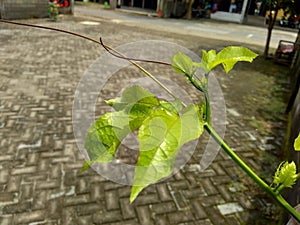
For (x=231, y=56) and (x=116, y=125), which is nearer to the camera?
(x=116, y=125)

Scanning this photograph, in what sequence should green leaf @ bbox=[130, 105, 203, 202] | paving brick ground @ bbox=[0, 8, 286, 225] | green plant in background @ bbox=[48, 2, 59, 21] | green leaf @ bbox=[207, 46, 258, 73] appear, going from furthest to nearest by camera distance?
green plant in background @ bbox=[48, 2, 59, 21] < paving brick ground @ bbox=[0, 8, 286, 225] < green leaf @ bbox=[207, 46, 258, 73] < green leaf @ bbox=[130, 105, 203, 202]

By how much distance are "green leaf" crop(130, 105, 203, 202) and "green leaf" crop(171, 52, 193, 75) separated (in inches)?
6.8

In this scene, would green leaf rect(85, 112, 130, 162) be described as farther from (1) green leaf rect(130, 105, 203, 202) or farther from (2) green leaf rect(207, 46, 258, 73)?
(2) green leaf rect(207, 46, 258, 73)

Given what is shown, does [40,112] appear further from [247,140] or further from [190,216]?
[247,140]

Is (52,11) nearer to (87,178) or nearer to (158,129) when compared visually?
(87,178)

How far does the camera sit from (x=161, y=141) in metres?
0.45

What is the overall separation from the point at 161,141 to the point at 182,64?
0.32 metres

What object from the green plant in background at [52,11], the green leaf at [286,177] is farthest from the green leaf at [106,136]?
the green plant in background at [52,11]

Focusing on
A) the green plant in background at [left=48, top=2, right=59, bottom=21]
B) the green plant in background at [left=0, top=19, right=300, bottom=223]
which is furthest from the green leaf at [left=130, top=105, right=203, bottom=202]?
the green plant in background at [left=48, top=2, right=59, bottom=21]

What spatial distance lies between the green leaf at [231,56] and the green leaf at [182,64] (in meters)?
0.05

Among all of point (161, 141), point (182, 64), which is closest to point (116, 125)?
point (161, 141)

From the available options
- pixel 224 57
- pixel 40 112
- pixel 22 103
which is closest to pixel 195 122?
pixel 224 57

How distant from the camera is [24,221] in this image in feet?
8.91

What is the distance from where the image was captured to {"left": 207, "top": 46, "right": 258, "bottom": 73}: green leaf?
0.68 meters
